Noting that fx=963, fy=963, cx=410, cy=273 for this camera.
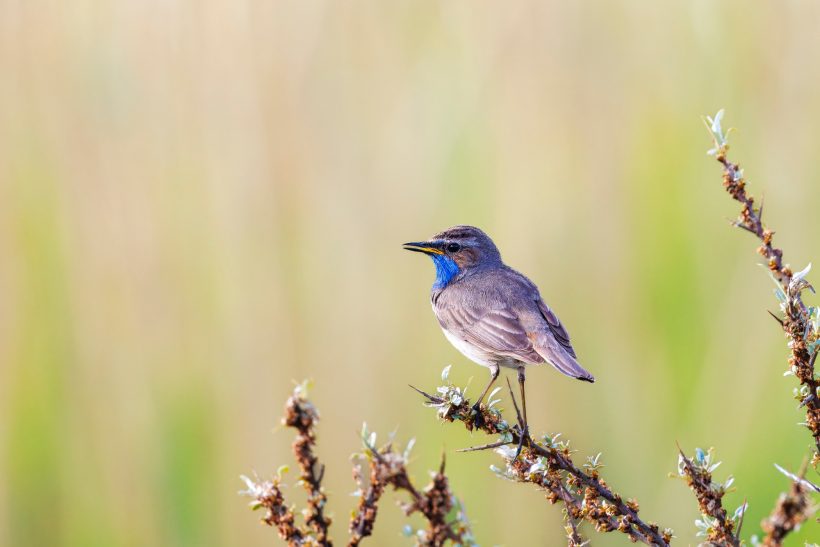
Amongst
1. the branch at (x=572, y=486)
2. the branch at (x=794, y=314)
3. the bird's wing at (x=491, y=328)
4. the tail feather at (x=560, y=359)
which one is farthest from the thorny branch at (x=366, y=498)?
the bird's wing at (x=491, y=328)

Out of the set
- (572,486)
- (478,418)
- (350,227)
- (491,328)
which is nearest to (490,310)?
→ (491,328)

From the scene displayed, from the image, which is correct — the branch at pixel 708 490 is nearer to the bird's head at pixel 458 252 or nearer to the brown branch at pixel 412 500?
the brown branch at pixel 412 500

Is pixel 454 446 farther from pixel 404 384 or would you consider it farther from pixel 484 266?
pixel 484 266

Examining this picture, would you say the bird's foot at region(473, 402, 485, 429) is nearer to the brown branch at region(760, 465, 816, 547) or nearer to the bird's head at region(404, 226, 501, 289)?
the brown branch at region(760, 465, 816, 547)

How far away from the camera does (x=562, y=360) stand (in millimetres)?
2488

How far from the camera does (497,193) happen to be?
11.5 ft

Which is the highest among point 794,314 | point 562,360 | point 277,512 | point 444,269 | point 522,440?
point 444,269

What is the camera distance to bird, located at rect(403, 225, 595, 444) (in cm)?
261

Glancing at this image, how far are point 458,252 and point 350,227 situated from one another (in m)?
0.45

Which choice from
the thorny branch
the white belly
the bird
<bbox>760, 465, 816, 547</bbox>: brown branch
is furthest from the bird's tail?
<bbox>760, 465, 816, 547</bbox>: brown branch

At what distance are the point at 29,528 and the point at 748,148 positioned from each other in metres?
2.81

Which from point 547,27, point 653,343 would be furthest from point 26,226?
point 653,343

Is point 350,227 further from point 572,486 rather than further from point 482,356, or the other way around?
point 572,486

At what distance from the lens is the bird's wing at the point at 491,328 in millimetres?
2629
